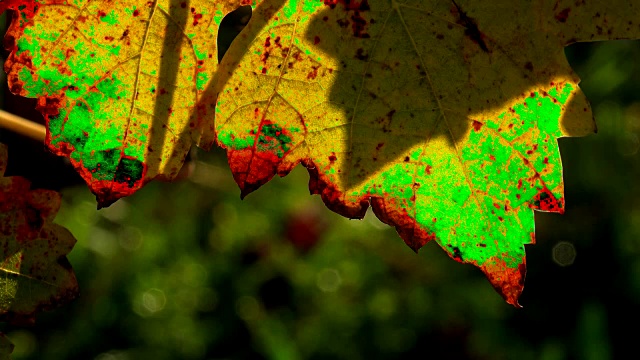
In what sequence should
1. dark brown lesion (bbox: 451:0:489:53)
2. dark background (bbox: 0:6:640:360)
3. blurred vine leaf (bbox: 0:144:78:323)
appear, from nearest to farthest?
1. dark brown lesion (bbox: 451:0:489:53)
2. blurred vine leaf (bbox: 0:144:78:323)
3. dark background (bbox: 0:6:640:360)

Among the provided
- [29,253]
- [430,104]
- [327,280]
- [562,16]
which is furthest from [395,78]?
[327,280]

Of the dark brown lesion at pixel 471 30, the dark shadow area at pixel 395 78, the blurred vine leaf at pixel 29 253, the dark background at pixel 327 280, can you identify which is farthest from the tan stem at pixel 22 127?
the dark background at pixel 327 280

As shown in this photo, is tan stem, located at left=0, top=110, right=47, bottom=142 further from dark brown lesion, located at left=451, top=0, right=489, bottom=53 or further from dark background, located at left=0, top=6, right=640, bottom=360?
dark background, located at left=0, top=6, right=640, bottom=360

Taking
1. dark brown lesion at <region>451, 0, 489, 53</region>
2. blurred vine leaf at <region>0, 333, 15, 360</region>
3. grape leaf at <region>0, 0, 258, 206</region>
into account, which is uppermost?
dark brown lesion at <region>451, 0, 489, 53</region>

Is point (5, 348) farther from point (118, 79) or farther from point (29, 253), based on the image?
point (118, 79)

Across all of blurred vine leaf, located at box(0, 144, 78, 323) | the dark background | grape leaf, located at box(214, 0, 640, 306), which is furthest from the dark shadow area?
the dark background

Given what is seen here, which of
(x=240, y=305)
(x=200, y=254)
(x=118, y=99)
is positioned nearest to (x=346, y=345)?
(x=240, y=305)
